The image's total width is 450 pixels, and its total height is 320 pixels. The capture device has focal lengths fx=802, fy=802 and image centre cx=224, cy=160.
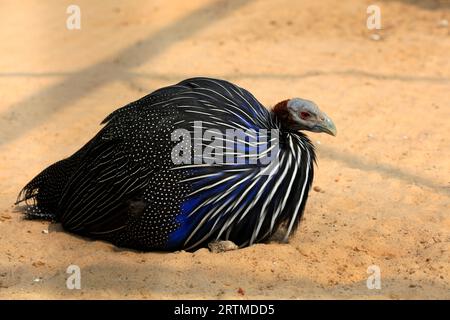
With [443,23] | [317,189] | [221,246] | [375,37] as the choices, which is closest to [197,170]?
[221,246]

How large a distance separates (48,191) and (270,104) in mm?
2351

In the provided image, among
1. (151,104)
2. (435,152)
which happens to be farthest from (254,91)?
(151,104)

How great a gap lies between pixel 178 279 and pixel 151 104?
3.40 feet

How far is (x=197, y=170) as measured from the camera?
4230 mm

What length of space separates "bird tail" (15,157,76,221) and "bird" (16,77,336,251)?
0.29 m

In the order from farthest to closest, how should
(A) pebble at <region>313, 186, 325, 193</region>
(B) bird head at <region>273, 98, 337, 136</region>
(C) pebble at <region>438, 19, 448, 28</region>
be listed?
(C) pebble at <region>438, 19, 448, 28</region> < (A) pebble at <region>313, 186, 325, 193</region> < (B) bird head at <region>273, 98, 337, 136</region>

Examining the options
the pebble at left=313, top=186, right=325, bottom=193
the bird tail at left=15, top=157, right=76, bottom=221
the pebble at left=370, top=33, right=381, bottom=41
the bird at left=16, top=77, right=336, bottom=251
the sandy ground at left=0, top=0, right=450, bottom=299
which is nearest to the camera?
the sandy ground at left=0, top=0, right=450, bottom=299

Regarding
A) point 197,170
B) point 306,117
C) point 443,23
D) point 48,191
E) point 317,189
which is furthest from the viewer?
point 443,23

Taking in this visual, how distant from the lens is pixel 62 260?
14.3ft

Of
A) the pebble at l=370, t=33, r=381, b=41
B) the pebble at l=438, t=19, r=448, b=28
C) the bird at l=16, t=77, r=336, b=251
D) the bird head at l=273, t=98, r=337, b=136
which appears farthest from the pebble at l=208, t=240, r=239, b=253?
the pebble at l=438, t=19, r=448, b=28

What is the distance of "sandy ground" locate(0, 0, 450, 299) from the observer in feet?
13.3

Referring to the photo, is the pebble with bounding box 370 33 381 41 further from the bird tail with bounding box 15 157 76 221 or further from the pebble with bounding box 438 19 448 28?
the bird tail with bounding box 15 157 76 221

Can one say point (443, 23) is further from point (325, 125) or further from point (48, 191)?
point (48, 191)

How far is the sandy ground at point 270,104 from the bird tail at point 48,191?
94 millimetres
